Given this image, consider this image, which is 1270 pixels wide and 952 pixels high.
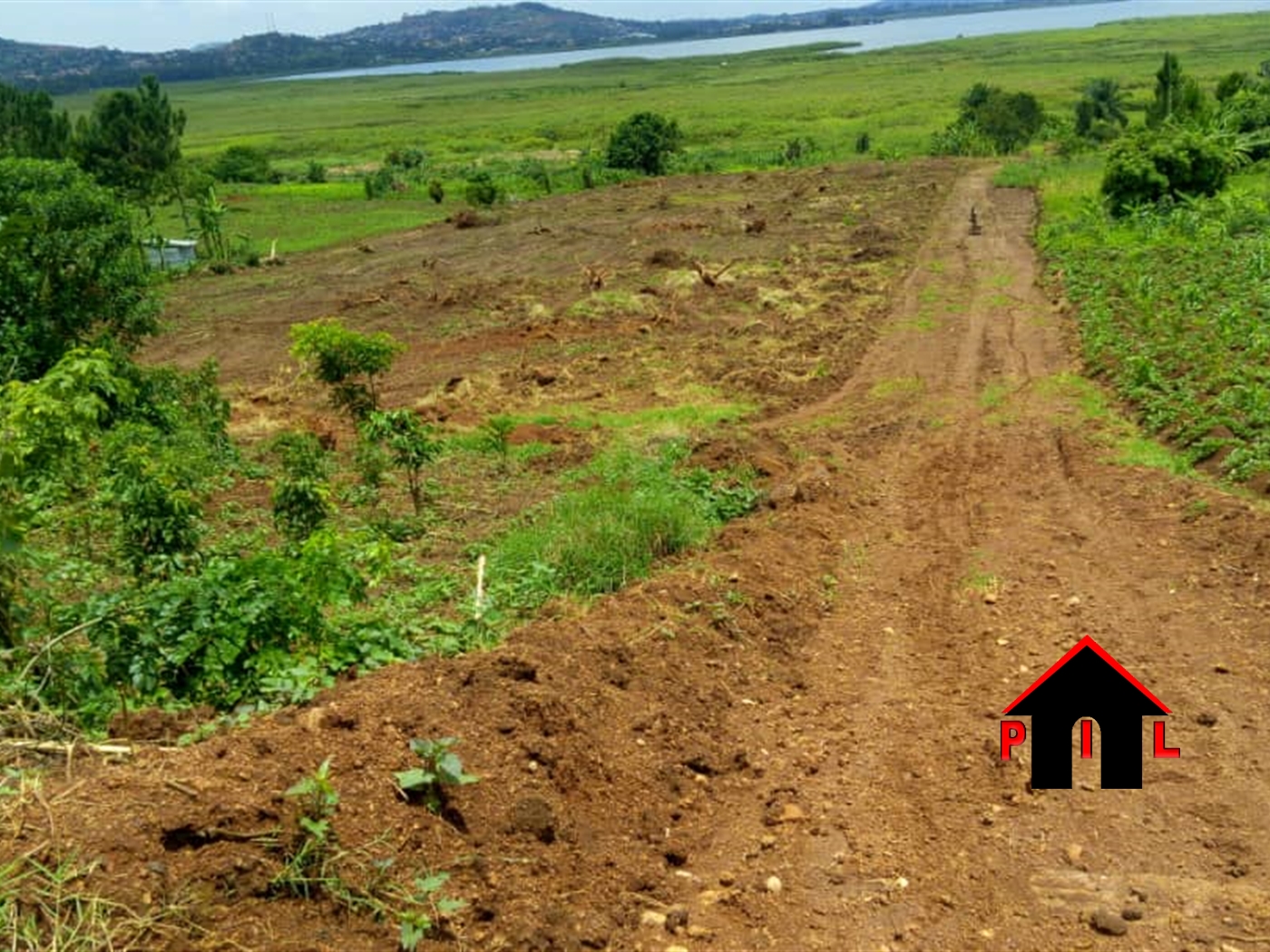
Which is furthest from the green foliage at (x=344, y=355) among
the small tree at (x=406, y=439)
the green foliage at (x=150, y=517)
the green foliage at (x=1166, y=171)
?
the green foliage at (x=1166, y=171)

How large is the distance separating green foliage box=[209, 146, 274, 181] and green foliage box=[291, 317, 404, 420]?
40.9 m

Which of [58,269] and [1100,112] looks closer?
[58,269]

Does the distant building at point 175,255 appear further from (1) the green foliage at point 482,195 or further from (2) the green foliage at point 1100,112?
(2) the green foliage at point 1100,112

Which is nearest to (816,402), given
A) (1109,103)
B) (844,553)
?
(844,553)

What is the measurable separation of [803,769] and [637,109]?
270ft

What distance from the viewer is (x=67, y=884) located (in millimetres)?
3816

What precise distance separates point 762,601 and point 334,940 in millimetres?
4347

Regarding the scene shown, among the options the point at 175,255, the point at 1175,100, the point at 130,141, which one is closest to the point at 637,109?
the point at 1175,100

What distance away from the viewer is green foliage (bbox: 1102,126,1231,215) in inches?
934

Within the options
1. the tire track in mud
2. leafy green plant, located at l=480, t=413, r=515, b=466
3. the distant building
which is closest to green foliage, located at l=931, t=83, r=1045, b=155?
the distant building

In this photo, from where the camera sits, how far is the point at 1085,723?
6133 mm

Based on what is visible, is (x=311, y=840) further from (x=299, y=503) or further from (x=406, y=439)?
(x=406, y=439)

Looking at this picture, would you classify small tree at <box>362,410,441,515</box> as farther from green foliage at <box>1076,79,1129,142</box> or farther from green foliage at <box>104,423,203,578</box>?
green foliage at <box>1076,79,1129,142</box>

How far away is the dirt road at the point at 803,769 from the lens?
4465 millimetres
